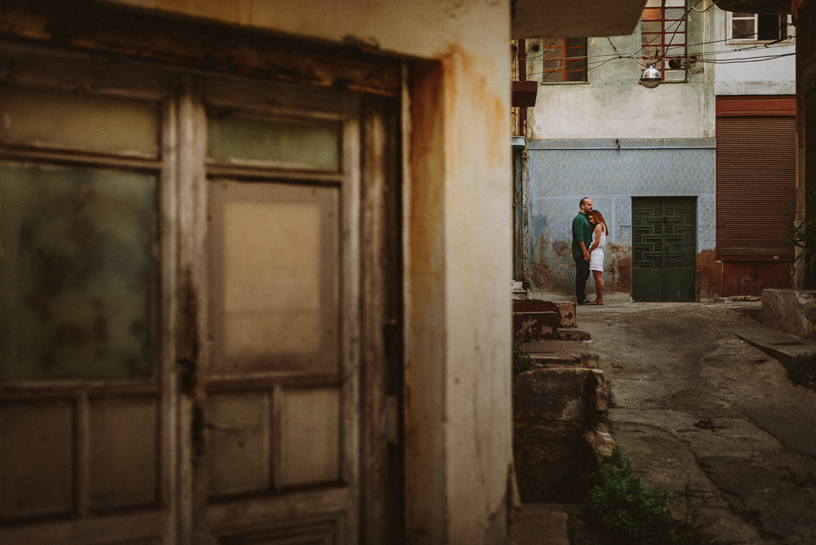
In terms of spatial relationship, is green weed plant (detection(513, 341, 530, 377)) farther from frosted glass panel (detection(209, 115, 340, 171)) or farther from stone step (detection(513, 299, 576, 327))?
frosted glass panel (detection(209, 115, 340, 171))

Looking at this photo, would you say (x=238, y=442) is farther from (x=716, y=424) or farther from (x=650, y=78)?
(x=650, y=78)

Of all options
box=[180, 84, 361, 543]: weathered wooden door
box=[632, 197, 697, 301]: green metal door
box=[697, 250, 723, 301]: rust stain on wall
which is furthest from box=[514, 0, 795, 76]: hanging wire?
box=[180, 84, 361, 543]: weathered wooden door

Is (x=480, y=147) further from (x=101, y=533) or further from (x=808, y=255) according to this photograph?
(x=808, y=255)

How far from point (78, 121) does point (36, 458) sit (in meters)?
1.19

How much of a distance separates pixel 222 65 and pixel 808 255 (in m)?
7.98

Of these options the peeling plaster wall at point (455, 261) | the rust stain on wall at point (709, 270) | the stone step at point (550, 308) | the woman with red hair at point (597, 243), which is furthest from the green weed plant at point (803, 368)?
the rust stain on wall at point (709, 270)

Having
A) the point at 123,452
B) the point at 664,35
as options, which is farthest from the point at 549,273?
the point at 123,452

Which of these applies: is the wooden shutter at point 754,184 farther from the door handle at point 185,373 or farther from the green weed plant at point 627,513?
the door handle at point 185,373

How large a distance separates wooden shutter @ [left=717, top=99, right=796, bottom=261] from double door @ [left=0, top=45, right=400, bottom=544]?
40.4ft

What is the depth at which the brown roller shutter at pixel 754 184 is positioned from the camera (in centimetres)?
1229

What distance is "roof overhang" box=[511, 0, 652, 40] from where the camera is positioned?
2.95 meters

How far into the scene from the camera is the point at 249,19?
1.97m

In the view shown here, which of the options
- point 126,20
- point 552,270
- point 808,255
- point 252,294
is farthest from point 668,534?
point 552,270

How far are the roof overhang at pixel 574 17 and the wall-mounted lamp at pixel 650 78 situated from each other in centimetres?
897
